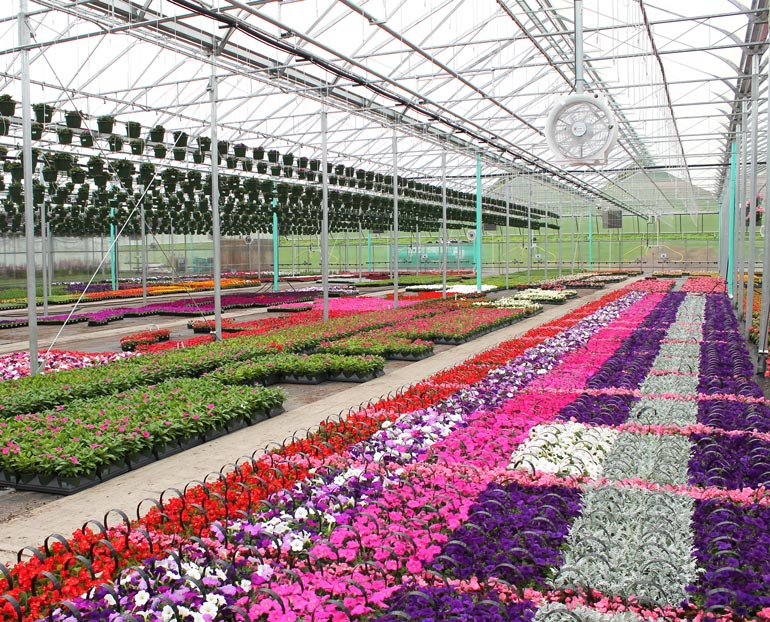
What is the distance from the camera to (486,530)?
4977 millimetres

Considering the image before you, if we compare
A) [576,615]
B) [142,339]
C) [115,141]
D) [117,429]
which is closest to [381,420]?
[117,429]

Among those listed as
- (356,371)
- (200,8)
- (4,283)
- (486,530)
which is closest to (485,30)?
(200,8)

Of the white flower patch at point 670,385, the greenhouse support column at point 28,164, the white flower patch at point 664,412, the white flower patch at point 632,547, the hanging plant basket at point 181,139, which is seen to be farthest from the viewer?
the hanging plant basket at point 181,139

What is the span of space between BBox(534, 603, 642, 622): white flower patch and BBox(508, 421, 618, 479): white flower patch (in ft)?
7.31

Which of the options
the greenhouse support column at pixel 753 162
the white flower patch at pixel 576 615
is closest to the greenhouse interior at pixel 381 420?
the white flower patch at pixel 576 615

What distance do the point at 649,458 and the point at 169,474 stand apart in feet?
14.8

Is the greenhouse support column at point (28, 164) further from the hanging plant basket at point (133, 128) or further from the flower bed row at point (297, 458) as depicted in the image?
the flower bed row at point (297, 458)

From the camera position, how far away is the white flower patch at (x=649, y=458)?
6.03 meters

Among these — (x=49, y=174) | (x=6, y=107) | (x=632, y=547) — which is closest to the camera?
(x=632, y=547)

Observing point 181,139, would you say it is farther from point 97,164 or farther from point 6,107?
point 6,107

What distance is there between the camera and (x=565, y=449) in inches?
263

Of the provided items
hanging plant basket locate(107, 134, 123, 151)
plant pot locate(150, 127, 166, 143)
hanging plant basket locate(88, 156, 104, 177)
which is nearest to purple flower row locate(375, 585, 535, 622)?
plant pot locate(150, 127, 166, 143)

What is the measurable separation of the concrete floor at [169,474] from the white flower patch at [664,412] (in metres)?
3.64

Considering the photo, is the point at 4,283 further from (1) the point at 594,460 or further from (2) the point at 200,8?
(1) the point at 594,460
